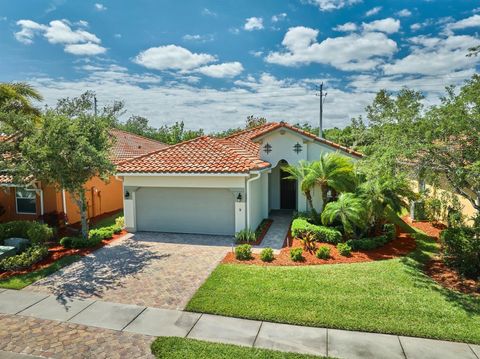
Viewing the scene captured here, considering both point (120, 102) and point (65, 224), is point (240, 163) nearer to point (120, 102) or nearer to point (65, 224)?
point (65, 224)

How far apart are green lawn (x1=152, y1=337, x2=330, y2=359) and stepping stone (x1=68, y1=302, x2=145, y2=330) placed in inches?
54.0

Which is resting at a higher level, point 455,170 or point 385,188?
point 455,170

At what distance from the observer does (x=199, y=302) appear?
8.58m

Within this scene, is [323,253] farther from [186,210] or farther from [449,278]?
[186,210]

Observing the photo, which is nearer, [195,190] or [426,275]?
[426,275]

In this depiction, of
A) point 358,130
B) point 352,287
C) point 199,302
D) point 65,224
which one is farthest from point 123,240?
point 358,130

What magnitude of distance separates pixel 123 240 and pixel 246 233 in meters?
5.46

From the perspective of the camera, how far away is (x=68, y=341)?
7051mm

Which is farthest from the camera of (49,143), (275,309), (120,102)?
(120,102)

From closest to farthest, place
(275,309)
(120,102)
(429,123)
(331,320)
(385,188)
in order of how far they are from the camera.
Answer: (331,320) < (275,309) < (429,123) < (385,188) < (120,102)

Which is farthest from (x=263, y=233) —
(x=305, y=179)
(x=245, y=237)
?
(x=305, y=179)

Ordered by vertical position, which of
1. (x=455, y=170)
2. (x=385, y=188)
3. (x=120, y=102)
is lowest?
(x=385, y=188)

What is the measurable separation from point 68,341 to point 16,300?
311 centimetres

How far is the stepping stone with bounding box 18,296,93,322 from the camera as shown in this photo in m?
8.14
